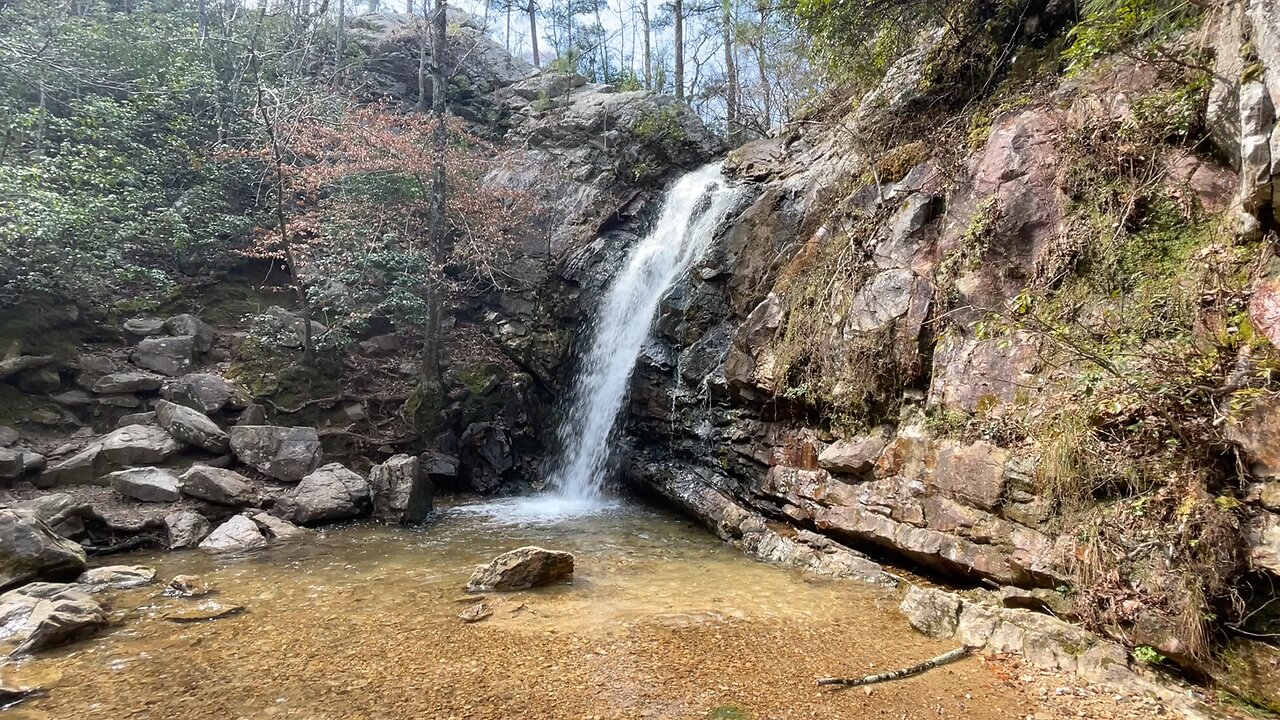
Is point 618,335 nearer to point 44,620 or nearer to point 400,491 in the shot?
point 400,491

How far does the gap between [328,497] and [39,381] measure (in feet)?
17.3

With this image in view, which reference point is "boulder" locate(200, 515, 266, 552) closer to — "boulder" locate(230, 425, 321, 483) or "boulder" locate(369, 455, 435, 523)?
"boulder" locate(230, 425, 321, 483)

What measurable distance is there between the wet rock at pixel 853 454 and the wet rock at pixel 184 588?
6382 millimetres

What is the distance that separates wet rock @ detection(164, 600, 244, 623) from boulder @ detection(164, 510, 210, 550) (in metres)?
2.56

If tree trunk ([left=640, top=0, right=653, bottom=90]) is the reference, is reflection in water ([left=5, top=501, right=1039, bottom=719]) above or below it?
below

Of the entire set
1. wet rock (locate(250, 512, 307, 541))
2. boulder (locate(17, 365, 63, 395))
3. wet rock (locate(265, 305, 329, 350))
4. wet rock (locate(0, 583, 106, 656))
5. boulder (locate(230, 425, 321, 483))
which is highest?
wet rock (locate(265, 305, 329, 350))

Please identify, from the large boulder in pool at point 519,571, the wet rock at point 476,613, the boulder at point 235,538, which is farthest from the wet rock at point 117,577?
the wet rock at point 476,613

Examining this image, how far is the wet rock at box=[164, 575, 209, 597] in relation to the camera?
5488 mm

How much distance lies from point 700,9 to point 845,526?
1744cm

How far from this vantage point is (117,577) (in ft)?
19.2

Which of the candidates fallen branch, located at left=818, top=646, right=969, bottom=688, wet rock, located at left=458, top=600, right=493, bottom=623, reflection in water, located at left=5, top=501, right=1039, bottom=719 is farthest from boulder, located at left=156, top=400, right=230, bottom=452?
fallen branch, located at left=818, top=646, right=969, bottom=688

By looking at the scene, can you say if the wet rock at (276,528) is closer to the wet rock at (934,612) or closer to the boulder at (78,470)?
the boulder at (78,470)

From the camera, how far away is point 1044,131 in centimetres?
581

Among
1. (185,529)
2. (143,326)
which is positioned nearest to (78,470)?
(185,529)
